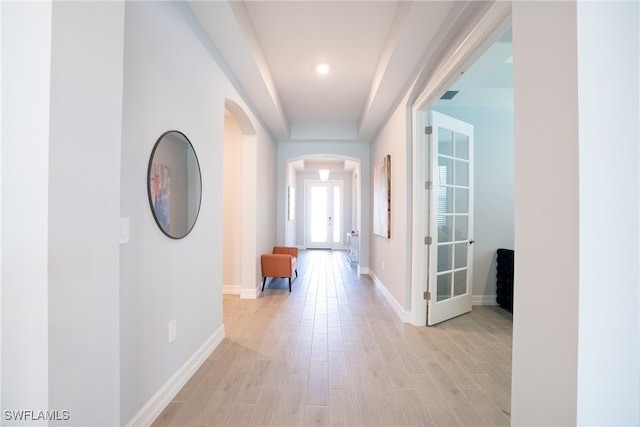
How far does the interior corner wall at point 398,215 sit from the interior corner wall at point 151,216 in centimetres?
209

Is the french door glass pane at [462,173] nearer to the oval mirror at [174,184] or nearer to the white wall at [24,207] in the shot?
the oval mirror at [174,184]

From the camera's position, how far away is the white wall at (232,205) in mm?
4184

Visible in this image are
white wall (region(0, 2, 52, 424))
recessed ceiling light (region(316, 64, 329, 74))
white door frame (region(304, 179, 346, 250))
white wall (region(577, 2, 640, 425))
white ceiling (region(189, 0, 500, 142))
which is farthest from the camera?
white door frame (region(304, 179, 346, 250))

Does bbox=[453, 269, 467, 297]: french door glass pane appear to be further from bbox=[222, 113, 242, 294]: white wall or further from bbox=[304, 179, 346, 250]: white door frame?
bbox=[304, 179, 346, 250]: white door frame

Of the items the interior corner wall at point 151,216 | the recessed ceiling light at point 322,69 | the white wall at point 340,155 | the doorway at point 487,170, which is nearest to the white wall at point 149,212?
the interior corner wall at point 151,216

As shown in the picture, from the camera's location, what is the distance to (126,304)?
4.47ft

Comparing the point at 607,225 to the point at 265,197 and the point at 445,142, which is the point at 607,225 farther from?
the point at 265,197

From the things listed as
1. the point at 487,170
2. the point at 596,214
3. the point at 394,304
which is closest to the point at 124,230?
the point at 596,214

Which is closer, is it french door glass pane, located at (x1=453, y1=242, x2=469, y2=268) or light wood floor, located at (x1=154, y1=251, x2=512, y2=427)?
light wood floor, located at (x1=154, y1=251, x2=512, y2=427)

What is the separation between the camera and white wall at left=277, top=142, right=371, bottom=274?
546 centimetres

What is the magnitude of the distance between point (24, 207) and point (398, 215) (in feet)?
10.6

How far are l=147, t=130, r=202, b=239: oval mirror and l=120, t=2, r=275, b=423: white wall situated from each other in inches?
2.4

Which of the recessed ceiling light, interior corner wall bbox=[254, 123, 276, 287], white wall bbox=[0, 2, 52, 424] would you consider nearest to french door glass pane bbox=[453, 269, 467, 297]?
interior corner wall bbox=[254, 123, 276, 287]

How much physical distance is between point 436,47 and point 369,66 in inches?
40.5
